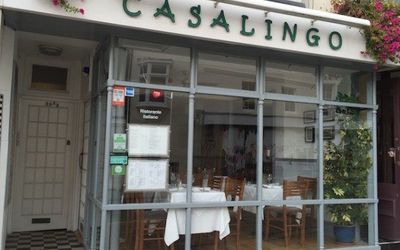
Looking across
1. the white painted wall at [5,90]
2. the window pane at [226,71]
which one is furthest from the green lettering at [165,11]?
the white painted wall at [5,90]

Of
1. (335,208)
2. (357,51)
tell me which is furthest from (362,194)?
(357,51)

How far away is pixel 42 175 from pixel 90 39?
280cm

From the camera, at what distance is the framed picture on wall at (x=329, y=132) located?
239 inches

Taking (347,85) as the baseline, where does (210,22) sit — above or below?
above

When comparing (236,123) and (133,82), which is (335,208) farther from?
(133,82)

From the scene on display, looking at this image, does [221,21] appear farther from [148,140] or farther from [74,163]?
[74,163]

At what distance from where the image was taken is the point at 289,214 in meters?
5.80

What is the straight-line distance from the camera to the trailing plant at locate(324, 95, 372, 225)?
6.06 metres

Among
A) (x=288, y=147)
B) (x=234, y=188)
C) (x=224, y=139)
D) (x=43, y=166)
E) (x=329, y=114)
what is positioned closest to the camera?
(x=234, y=188)

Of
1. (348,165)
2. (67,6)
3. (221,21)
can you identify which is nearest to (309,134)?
(348,165)

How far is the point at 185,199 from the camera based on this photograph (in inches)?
201

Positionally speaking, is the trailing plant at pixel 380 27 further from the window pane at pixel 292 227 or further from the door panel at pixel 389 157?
the window pane at pixel 292 227

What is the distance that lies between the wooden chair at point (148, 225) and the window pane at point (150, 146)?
137mm

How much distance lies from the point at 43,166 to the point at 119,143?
2695 mm
